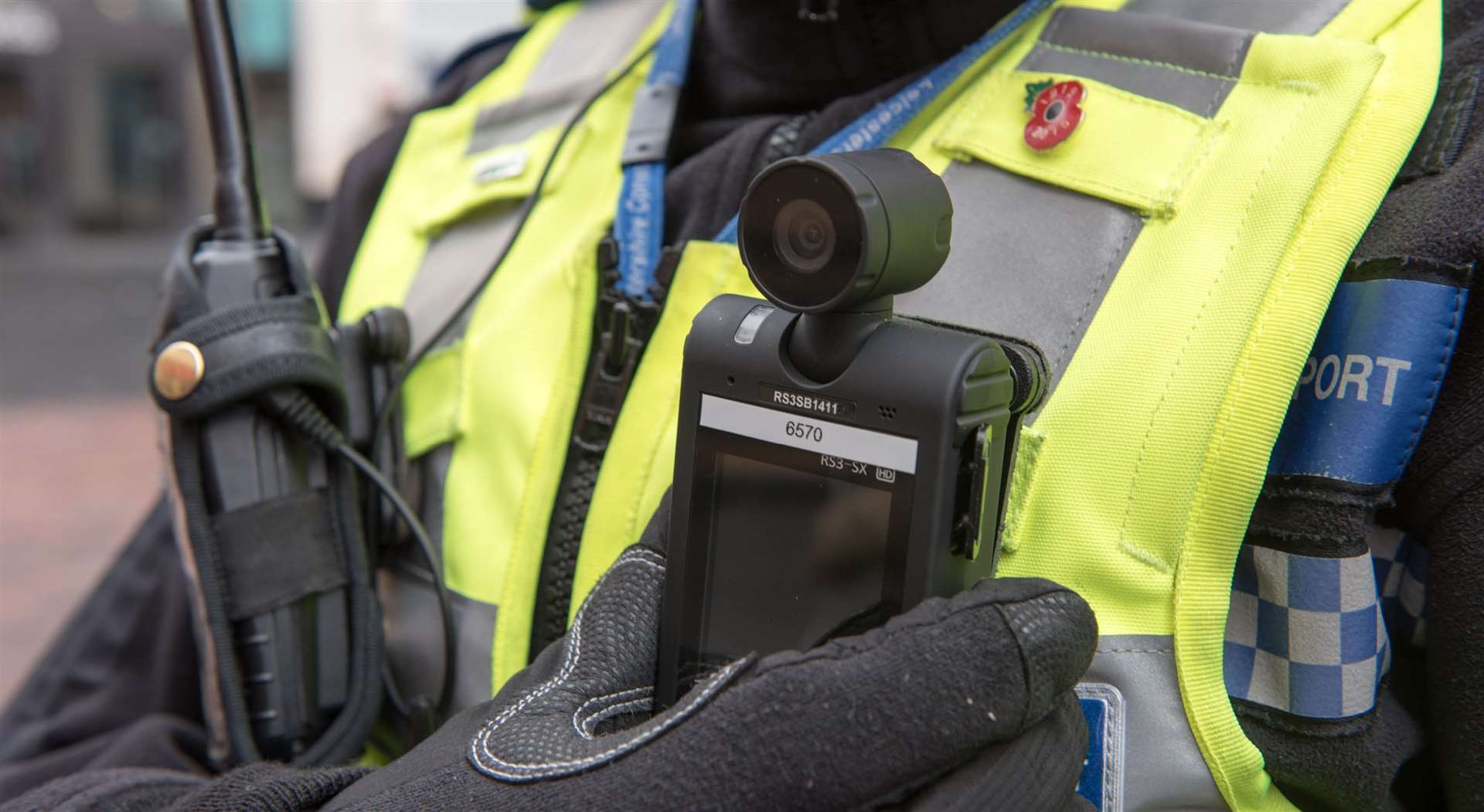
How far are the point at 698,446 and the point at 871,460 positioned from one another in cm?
10

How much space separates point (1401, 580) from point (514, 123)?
783 millimetres

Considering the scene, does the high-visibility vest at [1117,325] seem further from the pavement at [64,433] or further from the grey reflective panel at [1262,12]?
the pavement at [64,433]

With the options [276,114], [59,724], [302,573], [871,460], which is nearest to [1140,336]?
[871,460]

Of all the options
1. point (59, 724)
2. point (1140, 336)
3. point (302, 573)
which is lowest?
point (59, 724)

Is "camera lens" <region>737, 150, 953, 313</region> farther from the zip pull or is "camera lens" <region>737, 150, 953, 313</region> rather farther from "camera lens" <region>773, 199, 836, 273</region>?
the zip pull

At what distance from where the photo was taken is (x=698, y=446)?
63cm

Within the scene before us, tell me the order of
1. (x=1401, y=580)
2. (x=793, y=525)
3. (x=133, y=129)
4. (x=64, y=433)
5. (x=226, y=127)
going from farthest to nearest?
(x=133, y=129)
(x=64, y=433)
(x=226, y=127)
(x=1401, y=580)
(x=793, y=525)

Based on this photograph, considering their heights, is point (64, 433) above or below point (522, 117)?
below

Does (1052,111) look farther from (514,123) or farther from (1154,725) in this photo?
(514,123)

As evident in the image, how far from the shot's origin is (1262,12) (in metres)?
0.76

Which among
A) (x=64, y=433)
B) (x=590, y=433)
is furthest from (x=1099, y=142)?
(x=64, y=433)

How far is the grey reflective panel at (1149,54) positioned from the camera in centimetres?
73

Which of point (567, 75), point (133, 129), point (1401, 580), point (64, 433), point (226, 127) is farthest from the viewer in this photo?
point (133, 129)

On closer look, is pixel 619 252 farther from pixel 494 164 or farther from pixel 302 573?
pixel 302 573
